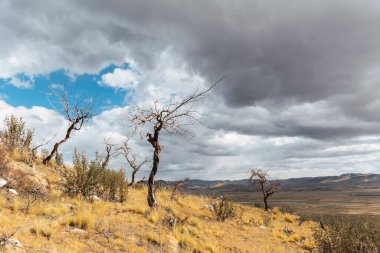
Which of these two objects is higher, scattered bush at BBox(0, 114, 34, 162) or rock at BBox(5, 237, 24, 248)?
scattered bush at BBox(0, 114, 34, 162)

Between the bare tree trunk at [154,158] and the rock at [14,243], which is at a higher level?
the bare tree trunk at [154,158]

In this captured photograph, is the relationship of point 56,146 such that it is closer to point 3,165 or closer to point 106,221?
point 3,165

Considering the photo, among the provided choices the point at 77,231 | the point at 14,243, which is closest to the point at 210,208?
the point at 77,231

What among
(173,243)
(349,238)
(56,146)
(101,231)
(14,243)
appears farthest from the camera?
(56,146)

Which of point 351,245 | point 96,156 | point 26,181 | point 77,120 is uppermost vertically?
point 77,120

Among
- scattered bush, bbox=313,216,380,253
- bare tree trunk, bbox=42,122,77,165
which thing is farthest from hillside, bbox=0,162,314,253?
bare tree trunk, bbox=42,122,77,165

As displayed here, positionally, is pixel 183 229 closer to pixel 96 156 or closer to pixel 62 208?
pixel 62 208

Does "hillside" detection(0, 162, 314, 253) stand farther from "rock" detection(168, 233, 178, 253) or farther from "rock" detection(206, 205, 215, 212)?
"rock" detection(206, 205, 215, 212)

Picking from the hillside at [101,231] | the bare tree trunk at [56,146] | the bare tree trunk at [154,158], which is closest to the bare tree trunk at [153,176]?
the bare tree trunk at [154,158]

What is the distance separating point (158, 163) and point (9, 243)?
9842 mm

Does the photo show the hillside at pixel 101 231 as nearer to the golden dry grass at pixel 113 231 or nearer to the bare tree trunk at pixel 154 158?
the golden dry grass at pixel 113 231

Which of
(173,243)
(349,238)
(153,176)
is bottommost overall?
(349,238)

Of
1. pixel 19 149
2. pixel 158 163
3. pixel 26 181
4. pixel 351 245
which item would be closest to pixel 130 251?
pixel 158 163

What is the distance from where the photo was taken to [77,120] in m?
25.4
